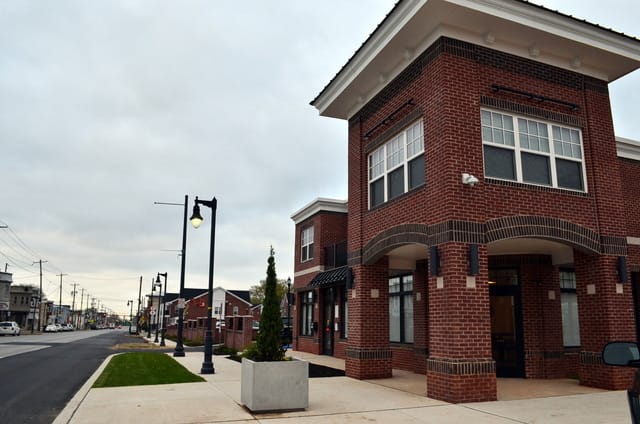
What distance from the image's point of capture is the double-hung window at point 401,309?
1746 centimetres

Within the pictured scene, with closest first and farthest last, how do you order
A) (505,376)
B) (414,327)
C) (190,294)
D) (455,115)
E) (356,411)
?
(356,411) → (455,115) → (505,376) → (414,327) → (190,294)

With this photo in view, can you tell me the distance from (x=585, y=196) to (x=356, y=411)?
826 centimetres

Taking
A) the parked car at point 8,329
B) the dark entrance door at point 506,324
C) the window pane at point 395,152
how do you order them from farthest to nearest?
the parked car at point 8,329, the dark entrance door at point 506,324, the window pane at point 395,152

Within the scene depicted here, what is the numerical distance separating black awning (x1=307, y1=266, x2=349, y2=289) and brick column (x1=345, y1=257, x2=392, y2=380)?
5358mm

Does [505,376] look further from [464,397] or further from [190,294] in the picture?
[190,294]

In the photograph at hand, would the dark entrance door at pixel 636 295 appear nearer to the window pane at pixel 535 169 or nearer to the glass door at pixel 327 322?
the window pane at pixel 535 169

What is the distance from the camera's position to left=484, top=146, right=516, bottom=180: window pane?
1187 cm

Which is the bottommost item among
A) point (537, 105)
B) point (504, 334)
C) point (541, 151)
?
point (504, 334)

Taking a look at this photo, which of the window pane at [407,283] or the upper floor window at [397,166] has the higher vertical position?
the upper floor window at [397,166]

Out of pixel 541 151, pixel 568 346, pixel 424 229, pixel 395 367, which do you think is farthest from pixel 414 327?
pixel 541 151

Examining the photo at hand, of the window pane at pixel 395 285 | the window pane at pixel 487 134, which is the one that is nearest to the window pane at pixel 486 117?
the window pane at pixel 487 134

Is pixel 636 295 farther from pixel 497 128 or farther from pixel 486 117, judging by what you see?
pixel 486 117

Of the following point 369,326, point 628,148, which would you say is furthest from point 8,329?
point 628,148

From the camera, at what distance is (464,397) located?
1006cm
